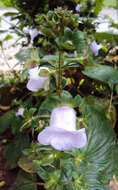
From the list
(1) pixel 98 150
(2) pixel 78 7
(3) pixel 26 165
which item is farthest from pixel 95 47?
(3) pixel 26 165

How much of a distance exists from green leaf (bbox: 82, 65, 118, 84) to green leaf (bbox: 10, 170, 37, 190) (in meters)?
0.38

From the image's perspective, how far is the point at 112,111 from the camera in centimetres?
79

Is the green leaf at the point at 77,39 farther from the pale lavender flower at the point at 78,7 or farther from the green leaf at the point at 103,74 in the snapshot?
the pale lavender flower at the point at 78,7

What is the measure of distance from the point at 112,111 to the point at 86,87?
0.14m

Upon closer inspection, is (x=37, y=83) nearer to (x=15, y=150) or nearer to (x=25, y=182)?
(x=25, y=182)

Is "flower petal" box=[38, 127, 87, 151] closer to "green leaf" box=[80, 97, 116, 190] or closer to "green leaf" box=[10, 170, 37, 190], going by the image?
"green leaf" box=[80, 97, 116, 190]

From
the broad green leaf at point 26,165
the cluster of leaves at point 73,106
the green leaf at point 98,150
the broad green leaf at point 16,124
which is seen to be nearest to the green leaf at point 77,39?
the cluster of leaves at point 73,106

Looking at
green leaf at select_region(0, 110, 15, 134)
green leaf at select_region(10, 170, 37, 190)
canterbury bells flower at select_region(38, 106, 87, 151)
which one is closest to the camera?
canterbury bells flower at select_region(38, 106, 87, 151)

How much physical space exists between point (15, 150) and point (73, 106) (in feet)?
1.89

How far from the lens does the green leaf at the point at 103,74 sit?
0.61 m

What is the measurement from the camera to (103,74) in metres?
0.63

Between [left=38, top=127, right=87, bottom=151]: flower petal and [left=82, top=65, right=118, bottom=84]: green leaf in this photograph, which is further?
[left=82, top=65, right=118, bottom=84]: green leaf

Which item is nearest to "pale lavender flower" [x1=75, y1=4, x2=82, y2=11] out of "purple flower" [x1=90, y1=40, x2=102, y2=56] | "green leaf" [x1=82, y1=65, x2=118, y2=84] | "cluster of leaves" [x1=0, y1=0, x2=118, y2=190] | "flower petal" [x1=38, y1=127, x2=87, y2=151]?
"cluster of leaves" [x1=0, y1=0, x2=118, y2=190]

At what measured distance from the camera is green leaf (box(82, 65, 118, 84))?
0.61 meters
